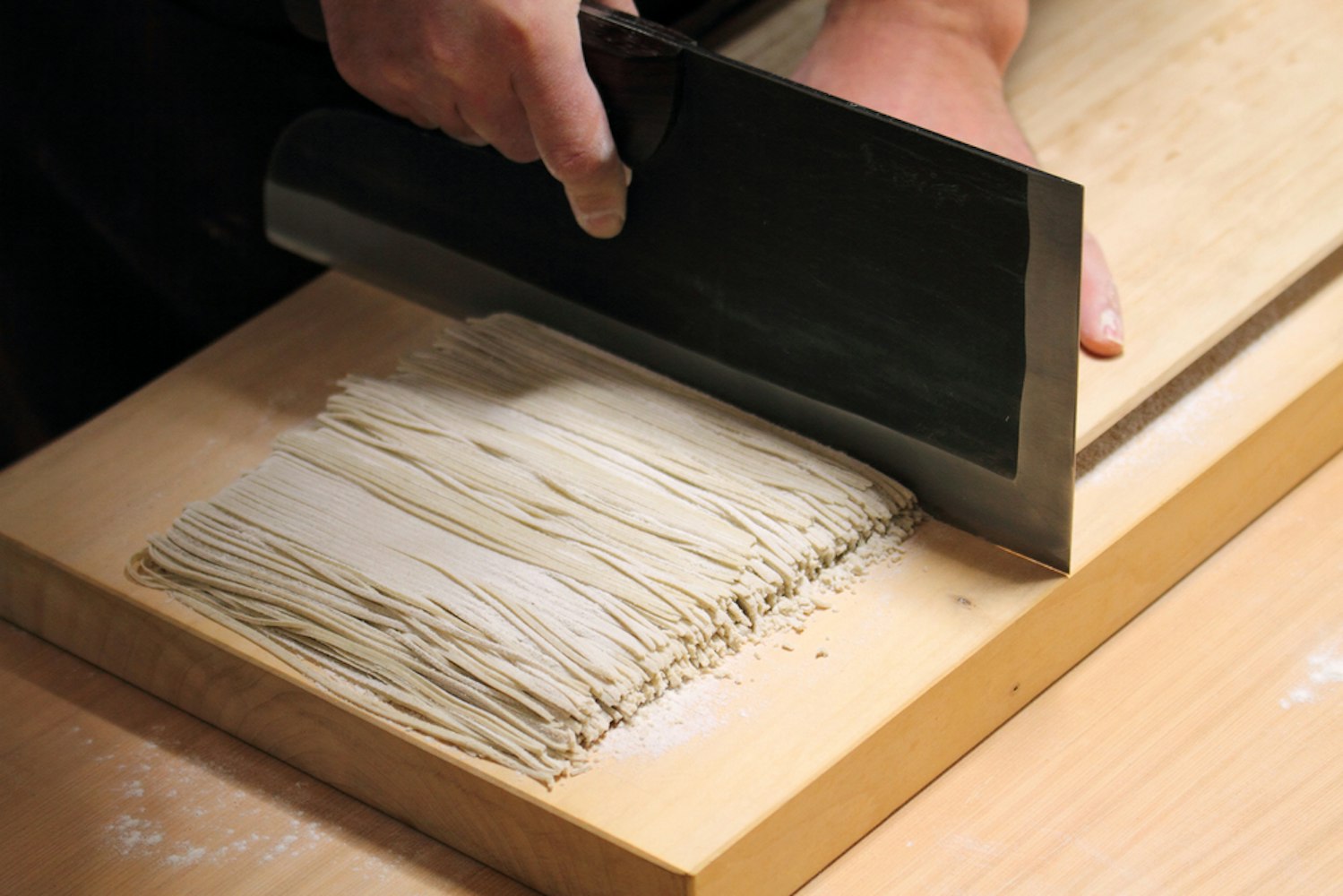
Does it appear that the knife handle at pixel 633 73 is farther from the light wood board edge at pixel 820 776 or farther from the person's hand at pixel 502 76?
the light wood board edge at pixel 820 776

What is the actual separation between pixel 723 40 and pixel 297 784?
785mm

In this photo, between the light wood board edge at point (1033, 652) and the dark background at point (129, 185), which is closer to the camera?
the light wood board edge at point (1033, 652)

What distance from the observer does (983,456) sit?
0.95 m

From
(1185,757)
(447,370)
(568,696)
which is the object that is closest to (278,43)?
(447,370)

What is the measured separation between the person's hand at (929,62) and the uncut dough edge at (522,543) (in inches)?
12.6

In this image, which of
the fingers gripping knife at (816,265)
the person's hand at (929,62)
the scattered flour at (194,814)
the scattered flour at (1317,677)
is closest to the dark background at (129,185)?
the person's hand at (929,62)

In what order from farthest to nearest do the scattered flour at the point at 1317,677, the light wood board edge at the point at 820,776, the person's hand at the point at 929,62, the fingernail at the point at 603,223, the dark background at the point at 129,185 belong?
the dark background at the point at 129,185, the person's hand at the point at 929,62, the fingernail at the point at 603,223, the scattered flour at the point at 1317,677, the light wood board edge at the point at 820,776

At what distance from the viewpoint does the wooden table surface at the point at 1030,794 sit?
89 centimetres

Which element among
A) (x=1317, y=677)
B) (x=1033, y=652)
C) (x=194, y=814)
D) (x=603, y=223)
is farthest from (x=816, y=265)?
(x=194, y=814)

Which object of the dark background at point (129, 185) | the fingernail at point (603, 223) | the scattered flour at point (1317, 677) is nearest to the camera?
the scattered flour at point (1317, 677)

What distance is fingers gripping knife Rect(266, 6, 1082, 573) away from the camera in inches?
35.4

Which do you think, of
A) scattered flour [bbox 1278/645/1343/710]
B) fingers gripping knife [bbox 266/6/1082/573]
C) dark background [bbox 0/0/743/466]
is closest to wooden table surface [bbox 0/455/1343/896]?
scattered flour [bbox 1278/645/1343/710]

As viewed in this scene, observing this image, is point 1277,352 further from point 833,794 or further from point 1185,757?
point 833,794

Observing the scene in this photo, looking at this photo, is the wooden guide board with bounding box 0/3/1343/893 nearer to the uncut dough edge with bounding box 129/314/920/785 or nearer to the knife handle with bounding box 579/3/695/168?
the uncut dough edge with bounding box 129/314/920/785
